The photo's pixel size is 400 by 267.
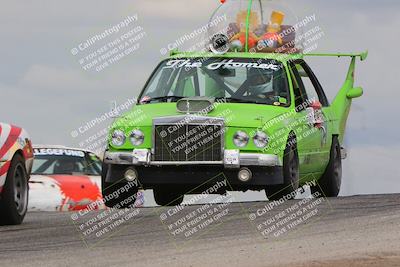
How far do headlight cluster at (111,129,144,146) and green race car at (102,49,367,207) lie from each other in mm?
12

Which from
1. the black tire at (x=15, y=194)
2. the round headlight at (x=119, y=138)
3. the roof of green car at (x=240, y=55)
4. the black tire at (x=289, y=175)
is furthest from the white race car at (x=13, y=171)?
the roof of green car at (x=240, y=55)

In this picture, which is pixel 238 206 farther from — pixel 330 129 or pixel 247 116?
pixel 330 129

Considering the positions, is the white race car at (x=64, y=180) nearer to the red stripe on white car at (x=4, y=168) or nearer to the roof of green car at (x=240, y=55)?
the roof of green car at (x=240, y=55)

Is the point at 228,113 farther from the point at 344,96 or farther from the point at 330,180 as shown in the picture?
the point at 344,96

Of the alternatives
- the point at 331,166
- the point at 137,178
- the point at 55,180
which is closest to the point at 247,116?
→ the point at 137,178

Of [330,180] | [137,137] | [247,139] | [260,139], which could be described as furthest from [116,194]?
[330,180]

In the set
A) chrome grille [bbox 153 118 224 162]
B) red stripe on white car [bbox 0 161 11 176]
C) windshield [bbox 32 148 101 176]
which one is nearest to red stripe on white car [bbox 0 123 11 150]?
red stripe on white car [bbox 0 161 11 176]

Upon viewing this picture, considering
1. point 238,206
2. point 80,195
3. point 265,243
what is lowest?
point 80,195

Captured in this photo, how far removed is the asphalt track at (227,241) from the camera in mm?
10078

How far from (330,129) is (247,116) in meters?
2.87

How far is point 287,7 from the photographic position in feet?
66.6

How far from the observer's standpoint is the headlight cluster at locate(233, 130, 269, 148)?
52.5 ft

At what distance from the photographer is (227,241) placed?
37.7 ft

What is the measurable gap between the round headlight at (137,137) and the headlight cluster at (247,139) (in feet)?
3.68
